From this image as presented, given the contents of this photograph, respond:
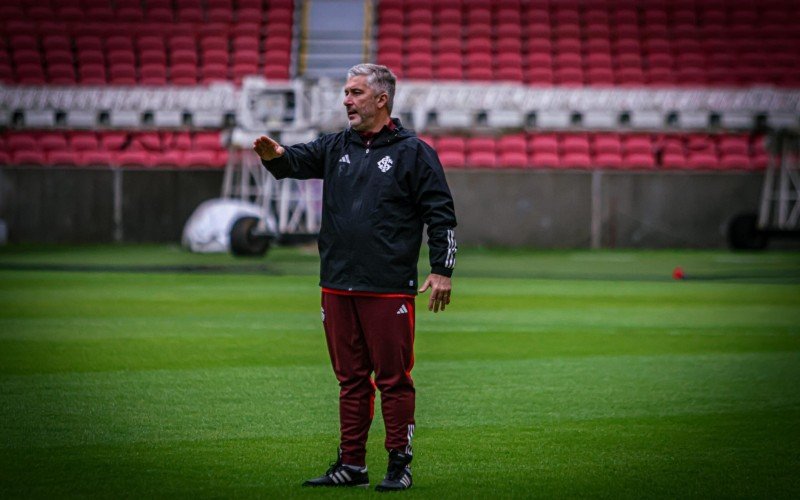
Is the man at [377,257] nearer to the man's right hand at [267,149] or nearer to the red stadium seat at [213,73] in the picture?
the man's right hand at [267,149]

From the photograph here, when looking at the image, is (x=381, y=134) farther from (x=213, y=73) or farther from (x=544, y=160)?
(x=213, y=73)

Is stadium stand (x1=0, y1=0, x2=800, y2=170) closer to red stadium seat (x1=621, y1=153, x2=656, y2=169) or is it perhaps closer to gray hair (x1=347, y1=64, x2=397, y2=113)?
red stadium seat (x1=621, y1=153, x2=656, y2=169)

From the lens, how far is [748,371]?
9477 millimetres

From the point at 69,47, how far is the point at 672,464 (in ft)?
92.9

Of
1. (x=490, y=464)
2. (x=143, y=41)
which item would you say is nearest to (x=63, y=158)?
(x=143, y=41)

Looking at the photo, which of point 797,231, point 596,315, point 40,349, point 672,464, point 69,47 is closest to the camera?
point 672,464

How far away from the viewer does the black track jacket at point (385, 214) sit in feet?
18.7

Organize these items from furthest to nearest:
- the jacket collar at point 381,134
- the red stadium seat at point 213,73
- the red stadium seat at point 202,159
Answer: the red stadium seat at point 213,73 < the red stadium seat at point 202,159 < the jacket collar at point 381,134

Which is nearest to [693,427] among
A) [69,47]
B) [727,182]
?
[727,182]

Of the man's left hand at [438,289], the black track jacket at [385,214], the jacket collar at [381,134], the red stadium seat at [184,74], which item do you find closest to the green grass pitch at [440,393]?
the man's left hand at [438,289]

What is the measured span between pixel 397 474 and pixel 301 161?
5.07 ft

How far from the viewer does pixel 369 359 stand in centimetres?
584

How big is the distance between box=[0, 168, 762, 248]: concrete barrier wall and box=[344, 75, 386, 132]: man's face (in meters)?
21.0

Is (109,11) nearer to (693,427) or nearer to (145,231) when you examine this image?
(145,231)
